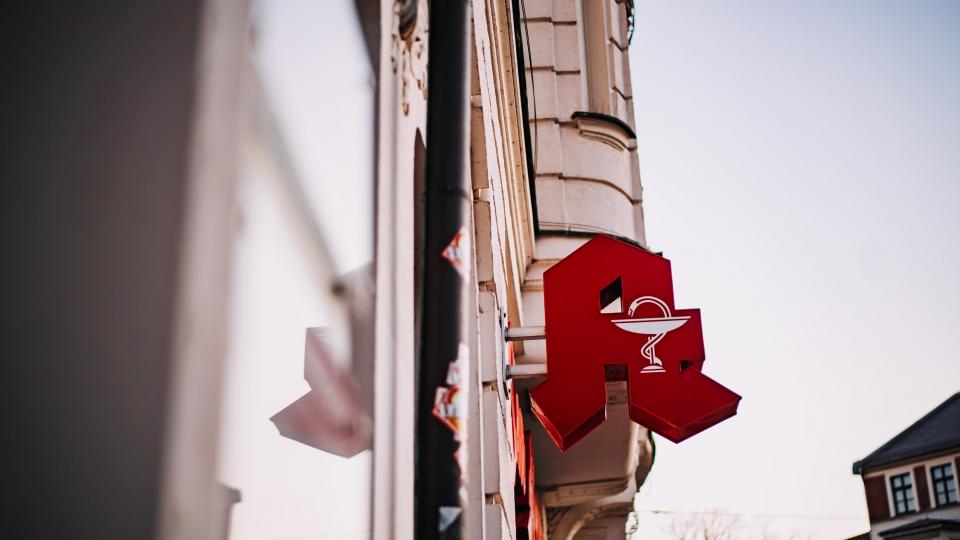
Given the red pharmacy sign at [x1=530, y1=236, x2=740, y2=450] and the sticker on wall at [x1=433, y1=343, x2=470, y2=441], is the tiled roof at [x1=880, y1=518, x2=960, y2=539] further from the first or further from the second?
the sticker on wall at [x1=433, y1=343, x2=470, y2=441]

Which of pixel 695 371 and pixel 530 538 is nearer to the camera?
pixel 695 371

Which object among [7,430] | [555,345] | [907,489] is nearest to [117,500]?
[7,430]

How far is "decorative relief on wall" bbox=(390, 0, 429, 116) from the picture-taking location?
11.3ft

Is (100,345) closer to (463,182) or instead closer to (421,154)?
(463,182)

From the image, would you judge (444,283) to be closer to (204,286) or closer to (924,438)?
(204,286)

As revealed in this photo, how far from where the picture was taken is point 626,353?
6375 mm

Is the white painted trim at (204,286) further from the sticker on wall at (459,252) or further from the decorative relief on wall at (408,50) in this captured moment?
the decorative relief on wall at (408,50)

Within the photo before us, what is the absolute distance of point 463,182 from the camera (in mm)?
2885

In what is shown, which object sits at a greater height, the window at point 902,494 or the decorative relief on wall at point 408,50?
the window at point 902,494

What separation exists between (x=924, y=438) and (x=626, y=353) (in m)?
45.4

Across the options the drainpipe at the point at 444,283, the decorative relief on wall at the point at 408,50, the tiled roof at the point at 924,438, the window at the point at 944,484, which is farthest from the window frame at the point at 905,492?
the drainpipe at the point at 444,283

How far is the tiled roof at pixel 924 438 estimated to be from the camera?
45688 mm

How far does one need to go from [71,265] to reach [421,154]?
2604mm

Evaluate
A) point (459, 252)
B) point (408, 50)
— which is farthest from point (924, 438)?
point (459, 252)
